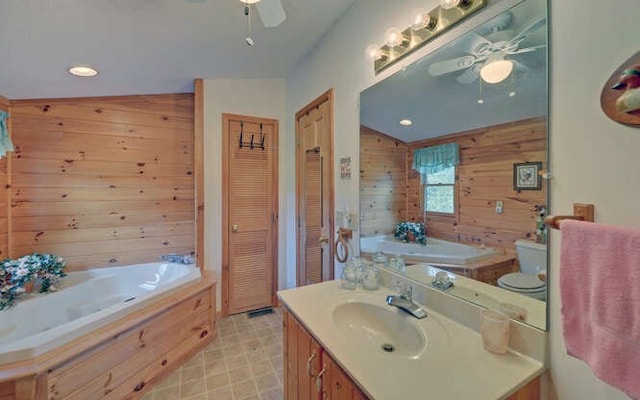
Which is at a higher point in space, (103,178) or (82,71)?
(82,71)

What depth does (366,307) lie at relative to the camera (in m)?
1.43

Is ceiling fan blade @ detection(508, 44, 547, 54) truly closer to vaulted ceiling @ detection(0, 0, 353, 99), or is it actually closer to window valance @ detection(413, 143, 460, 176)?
window valance @ detection(413, 143, 460, 176)

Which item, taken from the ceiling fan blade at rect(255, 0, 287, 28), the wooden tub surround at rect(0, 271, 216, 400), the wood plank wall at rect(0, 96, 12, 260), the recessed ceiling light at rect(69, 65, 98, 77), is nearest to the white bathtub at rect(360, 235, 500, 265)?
the ceiling fan blade at rect(255, 0, 287, 28)

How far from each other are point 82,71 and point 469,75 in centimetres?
277

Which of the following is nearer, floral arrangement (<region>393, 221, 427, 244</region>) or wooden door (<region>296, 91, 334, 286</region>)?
floral arrangement (<region>393, 221, 427, 244</region>)

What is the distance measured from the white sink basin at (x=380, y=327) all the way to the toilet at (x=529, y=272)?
1.32ft

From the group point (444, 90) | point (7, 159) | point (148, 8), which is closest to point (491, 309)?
point (444, 90)

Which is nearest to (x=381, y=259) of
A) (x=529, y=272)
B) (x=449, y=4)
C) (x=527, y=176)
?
(x=529, y=272)

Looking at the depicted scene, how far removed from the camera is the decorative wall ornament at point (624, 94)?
700 mm

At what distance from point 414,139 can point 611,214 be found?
0.89 meters

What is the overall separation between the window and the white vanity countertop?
1.70ft

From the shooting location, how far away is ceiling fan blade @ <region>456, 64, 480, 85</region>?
116 centimetres

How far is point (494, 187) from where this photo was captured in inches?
44.6

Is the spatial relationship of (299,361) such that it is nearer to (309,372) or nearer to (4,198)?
(309,372)
